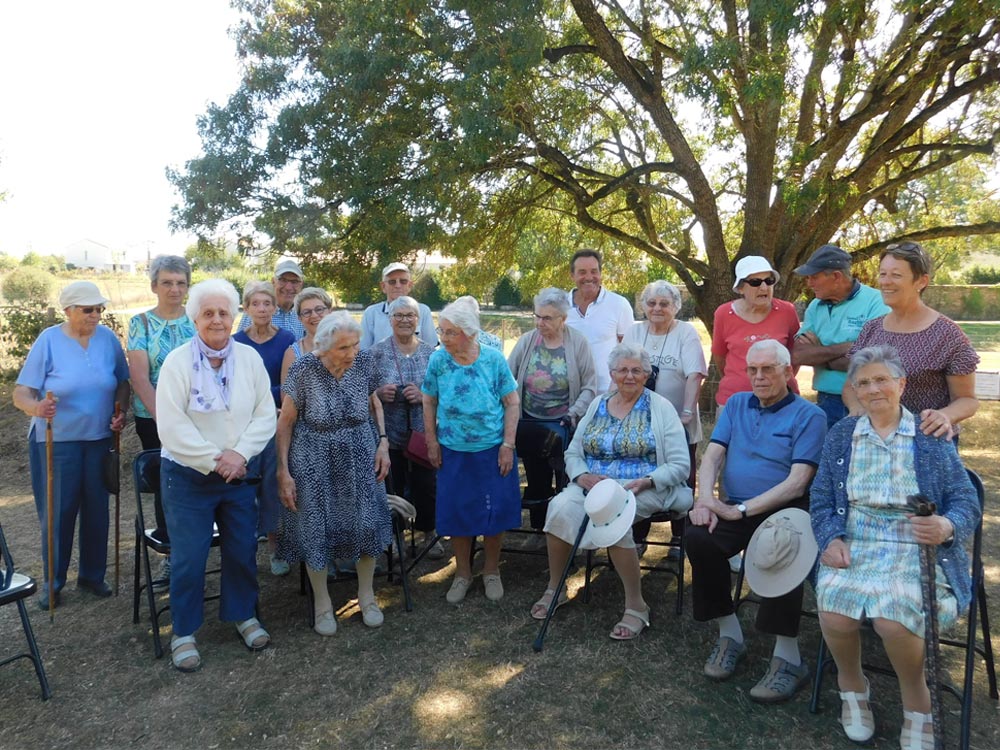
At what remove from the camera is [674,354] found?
13.6 feet

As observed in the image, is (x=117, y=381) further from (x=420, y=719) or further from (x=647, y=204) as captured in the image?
(x=647, y=204)

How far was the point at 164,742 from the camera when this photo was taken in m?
2.70

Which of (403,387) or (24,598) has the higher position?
(403,387)

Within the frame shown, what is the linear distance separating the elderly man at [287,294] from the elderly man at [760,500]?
277cm

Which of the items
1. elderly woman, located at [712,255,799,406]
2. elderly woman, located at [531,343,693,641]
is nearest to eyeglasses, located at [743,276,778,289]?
elderly woman, located at [712,255,799,406]

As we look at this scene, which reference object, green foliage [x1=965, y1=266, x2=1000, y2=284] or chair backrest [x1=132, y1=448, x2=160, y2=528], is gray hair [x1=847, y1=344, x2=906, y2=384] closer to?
chair backrest [x1=132, y1=448, x2=160, y2=528]

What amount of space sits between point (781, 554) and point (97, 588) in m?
3.62

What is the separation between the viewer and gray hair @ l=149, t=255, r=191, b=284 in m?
3.78

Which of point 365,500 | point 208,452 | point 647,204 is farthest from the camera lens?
point 647,204

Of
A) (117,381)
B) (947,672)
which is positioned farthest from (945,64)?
(117,381)

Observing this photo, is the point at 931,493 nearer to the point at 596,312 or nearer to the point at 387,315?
the point at 596,312

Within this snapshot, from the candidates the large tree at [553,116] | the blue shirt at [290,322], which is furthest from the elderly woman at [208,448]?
the large tree at [553,116]

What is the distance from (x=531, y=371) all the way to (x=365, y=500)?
126 cm

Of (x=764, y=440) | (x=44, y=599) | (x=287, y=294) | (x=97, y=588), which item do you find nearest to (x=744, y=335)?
(x=764, y=440)
